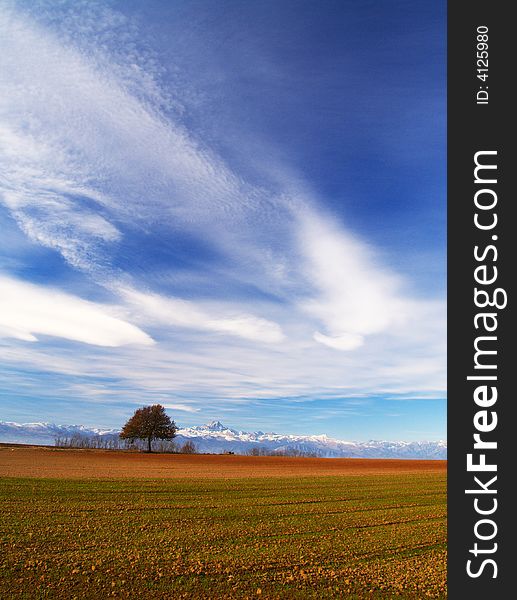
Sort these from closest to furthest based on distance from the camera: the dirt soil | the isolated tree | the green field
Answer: the green field → the dirt soil → the isolated tree

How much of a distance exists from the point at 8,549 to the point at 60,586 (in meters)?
5.20

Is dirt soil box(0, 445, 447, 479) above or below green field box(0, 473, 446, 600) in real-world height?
below

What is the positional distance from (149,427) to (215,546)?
110m

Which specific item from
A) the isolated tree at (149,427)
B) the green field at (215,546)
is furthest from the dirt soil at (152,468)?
the isolated tree at (149,427)

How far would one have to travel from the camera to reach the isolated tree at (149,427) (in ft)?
398

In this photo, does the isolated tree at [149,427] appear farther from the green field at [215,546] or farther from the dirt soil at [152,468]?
the green field at [215,546]

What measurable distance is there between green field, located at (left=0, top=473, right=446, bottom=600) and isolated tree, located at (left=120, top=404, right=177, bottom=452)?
91592 millimetres

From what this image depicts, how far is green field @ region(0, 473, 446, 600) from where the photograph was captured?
13750 mm

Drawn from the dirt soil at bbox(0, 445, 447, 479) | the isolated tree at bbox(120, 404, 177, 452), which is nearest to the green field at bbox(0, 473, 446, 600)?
the dirt soil at bbox(0, 445, 447, 479)

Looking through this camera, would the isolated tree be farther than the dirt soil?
Yes

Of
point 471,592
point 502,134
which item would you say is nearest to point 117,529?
point 471,592

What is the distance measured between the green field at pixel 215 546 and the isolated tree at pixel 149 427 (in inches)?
3606

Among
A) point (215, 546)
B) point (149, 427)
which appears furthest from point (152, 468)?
point (149, 427)

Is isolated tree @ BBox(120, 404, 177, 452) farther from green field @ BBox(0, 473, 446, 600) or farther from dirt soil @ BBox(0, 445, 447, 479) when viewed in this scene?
green field @ BBox(0, 473, 446, 600)
